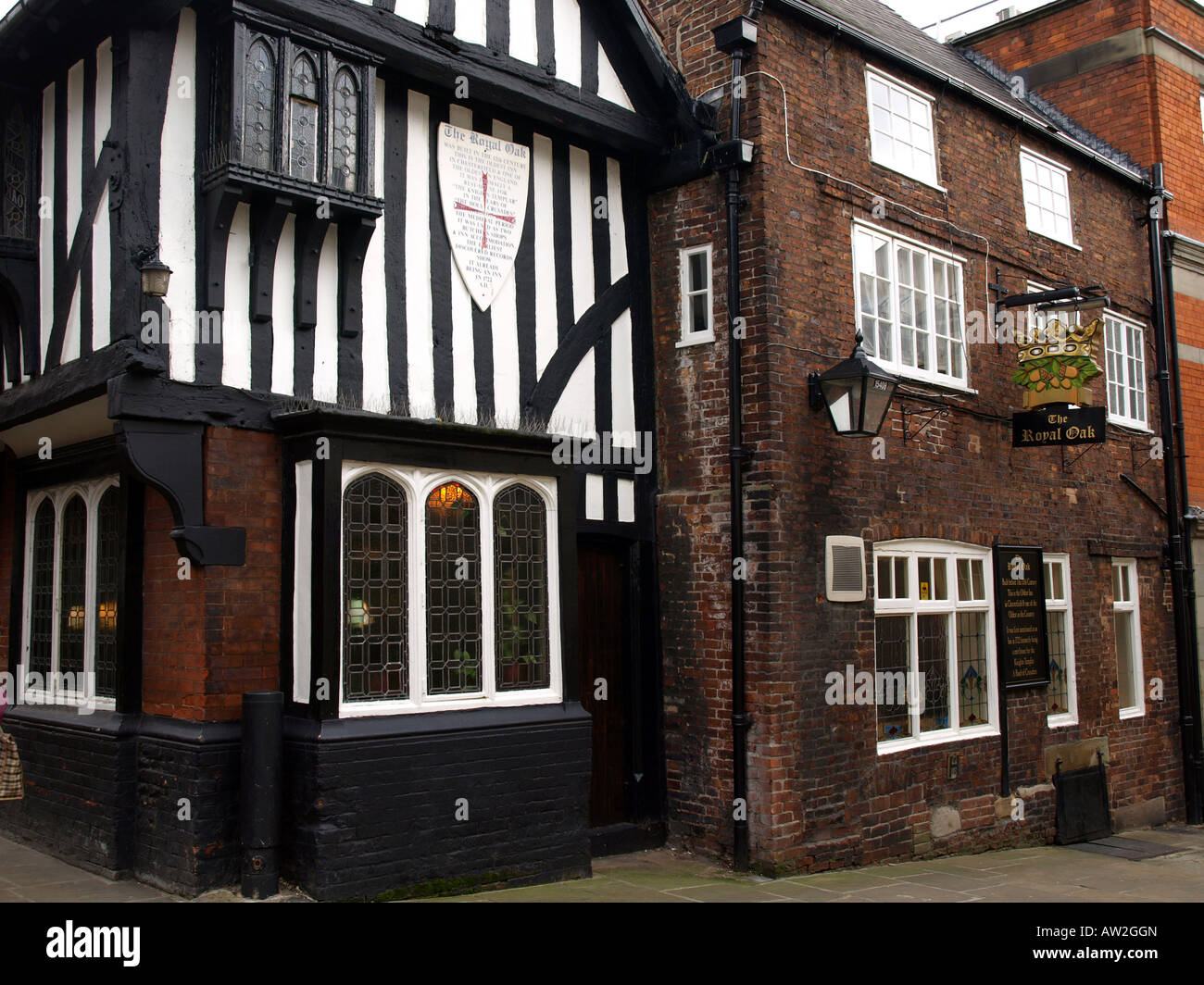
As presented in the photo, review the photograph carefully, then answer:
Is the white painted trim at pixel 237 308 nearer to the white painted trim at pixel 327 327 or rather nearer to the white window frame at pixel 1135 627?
the white painted trim at pixel 327 327

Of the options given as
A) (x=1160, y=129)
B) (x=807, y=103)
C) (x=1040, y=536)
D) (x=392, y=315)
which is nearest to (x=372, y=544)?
(x=392, y=315)

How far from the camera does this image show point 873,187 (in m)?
10.0

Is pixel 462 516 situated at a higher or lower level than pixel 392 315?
lower

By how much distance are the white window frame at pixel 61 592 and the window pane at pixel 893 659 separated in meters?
5.91

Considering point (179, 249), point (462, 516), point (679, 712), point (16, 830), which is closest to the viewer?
Answer: point (179, 249)

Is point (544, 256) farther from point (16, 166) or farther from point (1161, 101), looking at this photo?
point (1161, 101)

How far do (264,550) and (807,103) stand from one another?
18.9ft

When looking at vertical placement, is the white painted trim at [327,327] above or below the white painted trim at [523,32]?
below

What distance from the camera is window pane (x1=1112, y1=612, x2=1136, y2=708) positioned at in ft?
42.4

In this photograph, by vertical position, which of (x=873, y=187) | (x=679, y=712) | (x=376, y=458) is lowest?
(x=679, y=712)

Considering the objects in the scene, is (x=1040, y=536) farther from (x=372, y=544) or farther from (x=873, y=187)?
(x=372, y=544)

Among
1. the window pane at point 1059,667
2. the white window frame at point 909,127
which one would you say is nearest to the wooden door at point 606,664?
the white window frame at point 909,127

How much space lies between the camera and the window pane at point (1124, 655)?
12938 millimetres

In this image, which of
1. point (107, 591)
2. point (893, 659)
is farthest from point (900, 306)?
point (107, 591)
